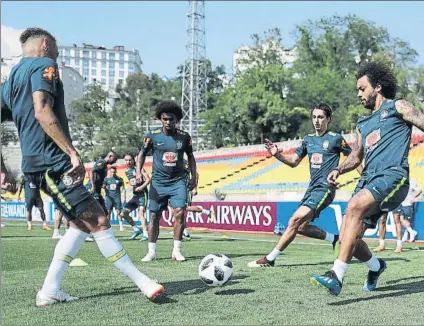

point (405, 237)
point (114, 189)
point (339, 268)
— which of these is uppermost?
point (339, 268)

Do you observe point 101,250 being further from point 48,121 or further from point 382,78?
point 382,78

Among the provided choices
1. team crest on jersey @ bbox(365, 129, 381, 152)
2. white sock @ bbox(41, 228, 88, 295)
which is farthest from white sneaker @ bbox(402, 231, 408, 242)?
white sock @ bbox(41, 228, 88, 295)

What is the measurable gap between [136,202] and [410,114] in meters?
9.79

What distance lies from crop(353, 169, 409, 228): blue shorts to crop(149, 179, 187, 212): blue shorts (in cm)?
375

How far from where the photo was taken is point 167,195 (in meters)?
8.67

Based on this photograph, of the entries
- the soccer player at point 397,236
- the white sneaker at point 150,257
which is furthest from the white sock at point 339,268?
the soccer player at point 397,236

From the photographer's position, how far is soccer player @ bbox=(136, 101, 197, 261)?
8.55m

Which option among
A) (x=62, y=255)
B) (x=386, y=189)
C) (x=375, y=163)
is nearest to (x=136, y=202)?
Result: (x=62, y=255)

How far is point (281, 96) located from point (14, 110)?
200ft

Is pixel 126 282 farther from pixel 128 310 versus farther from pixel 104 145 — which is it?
pixel 104 145

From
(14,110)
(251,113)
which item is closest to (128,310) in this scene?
(14,110)

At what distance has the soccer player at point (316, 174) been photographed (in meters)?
7.66

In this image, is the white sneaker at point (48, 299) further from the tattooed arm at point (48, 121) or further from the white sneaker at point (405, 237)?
the white sneaker at point (405, 237)

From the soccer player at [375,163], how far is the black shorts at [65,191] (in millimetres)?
→ 2002
